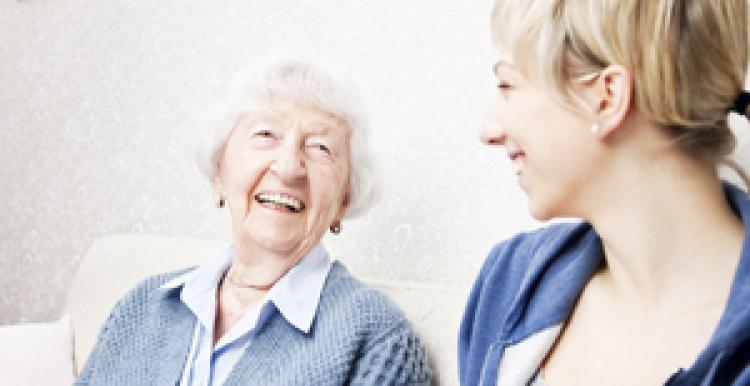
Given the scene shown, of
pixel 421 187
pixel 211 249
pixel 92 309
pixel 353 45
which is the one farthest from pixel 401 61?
pixel 92 309

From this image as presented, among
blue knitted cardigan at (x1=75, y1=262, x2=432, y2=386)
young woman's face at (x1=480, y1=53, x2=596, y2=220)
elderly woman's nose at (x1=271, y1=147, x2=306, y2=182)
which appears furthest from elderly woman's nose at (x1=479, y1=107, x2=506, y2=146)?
elderly woman's nose at (x1=271, y1=147, x2=306, y2=182)

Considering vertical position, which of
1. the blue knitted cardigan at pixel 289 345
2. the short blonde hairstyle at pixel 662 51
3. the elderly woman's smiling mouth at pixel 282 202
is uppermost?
the short blonde hairstyle at pixel 662 51

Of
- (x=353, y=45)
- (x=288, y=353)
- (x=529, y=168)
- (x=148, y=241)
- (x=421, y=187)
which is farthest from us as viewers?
(x=148, y=241)

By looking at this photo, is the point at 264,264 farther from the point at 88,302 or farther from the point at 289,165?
the point at 88,302

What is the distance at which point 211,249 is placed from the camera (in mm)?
2021

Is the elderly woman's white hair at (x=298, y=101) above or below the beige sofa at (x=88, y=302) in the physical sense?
above

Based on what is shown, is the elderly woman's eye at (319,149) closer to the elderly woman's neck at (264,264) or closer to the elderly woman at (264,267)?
the elderly woman at (264,267)

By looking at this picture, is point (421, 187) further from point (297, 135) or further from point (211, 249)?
point (211, 249)

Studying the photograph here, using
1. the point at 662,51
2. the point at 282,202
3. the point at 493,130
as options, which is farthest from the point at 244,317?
the point at 662,51

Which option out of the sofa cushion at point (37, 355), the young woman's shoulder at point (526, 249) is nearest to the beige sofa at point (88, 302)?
the sofa cushion at point (37, 355)

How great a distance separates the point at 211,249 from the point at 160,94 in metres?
0.58

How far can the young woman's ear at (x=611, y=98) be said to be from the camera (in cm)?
104

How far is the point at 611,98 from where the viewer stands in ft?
3.49

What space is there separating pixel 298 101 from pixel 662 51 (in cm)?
88
